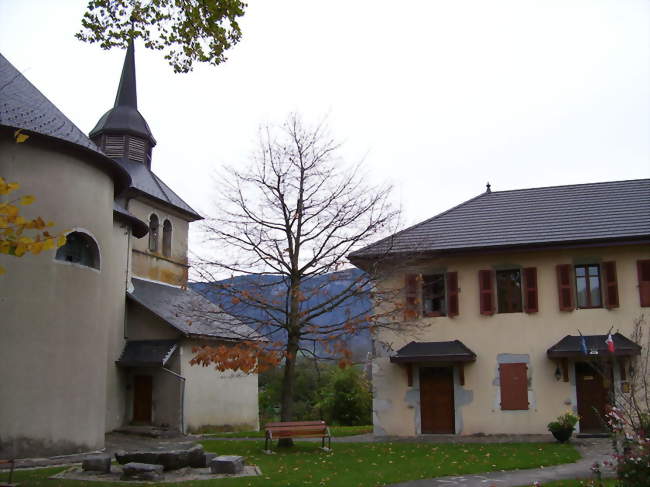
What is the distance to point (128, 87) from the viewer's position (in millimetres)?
34125

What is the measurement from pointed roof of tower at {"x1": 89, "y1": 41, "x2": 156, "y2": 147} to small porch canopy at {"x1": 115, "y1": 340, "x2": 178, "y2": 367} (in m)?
11.4

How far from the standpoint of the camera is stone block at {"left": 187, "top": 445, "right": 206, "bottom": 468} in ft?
43.4

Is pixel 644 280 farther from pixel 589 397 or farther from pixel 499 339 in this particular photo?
pixel 499 339

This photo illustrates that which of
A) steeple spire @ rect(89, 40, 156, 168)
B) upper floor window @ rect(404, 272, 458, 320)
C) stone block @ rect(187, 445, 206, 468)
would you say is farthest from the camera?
steeple spire @ rect(89, 40, 156, 168)

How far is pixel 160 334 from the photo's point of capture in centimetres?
2562

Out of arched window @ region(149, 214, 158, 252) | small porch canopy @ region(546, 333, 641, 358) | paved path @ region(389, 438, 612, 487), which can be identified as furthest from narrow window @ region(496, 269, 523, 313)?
arched window @ region(149, 214, 158, 252)

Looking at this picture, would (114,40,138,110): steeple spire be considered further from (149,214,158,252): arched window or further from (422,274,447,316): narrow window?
(422,274,447,316): narrow window

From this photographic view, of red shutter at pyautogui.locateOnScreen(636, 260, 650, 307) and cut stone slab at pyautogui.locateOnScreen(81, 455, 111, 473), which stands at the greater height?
red shutter at pyautogui.locateOnScreen(636, 260, 650, 307)

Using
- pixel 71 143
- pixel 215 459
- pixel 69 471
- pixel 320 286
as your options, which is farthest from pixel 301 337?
pixel 71 143

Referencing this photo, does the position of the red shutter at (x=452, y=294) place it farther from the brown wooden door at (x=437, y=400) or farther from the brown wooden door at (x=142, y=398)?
the brown wooden door at (x=142, y=398)

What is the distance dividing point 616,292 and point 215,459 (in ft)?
42.7

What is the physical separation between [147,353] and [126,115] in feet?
43.6

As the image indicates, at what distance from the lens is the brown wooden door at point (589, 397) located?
19812mm

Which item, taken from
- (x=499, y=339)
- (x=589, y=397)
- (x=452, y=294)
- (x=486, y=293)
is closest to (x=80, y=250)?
(x=452, y=294)
